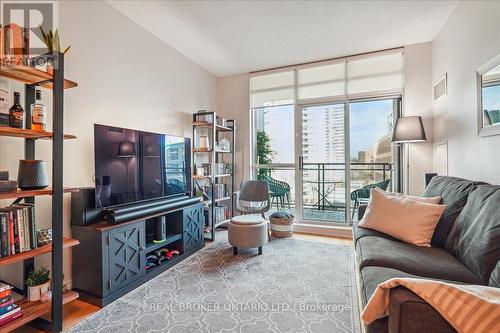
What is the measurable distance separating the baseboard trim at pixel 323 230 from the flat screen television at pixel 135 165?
199 centimetres

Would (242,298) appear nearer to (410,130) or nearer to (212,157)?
(212,157)

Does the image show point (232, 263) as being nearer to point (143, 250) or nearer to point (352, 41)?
point (143, 250)

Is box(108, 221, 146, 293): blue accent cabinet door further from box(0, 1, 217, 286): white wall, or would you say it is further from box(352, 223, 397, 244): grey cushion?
box(352, 223, 397, 244): grey cushion

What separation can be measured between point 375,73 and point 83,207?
396 centimetres

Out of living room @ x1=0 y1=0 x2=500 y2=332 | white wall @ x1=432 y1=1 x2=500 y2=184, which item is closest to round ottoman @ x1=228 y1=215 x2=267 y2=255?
living room @ x1=0 y1=0 x2=500 y2=332

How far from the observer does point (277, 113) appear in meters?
4.30

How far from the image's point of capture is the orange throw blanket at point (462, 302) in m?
0.71

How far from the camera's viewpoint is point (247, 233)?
2820 millimetres

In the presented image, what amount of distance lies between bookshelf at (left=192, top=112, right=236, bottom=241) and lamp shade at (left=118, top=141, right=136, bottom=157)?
1215 millimetres

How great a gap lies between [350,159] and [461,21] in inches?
78.6

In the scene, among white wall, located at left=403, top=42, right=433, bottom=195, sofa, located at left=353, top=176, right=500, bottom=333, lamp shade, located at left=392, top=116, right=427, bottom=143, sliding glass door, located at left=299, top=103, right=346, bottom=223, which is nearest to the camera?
sofa, located at left=353, top=176, right=500, bottom=333

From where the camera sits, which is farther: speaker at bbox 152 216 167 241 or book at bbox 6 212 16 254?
speaker at bbox 152 216 167 241

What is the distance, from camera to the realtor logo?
1440 mm

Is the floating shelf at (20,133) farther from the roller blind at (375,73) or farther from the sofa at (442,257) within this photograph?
the roller blind at (375,73)
